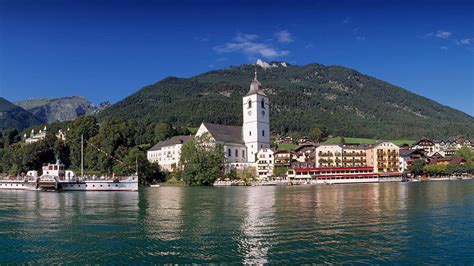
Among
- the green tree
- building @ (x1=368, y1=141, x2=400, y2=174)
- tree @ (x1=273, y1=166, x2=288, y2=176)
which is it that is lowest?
tree @ (x1=273, y1=166, x2=288, y2=176)

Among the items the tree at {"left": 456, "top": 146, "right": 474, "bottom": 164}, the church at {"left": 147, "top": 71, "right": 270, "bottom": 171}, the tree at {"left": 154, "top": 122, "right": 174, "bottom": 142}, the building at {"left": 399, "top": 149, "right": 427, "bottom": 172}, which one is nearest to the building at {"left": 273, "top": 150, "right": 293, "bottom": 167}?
the church at {"left": 147, "top": 71, "right": 270, "bottom": 171}

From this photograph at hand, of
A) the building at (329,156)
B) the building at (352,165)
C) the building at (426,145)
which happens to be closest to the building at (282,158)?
the building at (352,165)

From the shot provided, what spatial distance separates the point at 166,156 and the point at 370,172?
5984 centimetres

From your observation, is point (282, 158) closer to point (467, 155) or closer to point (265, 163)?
point (265, 163)

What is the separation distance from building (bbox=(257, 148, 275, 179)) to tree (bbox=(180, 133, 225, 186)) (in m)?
14.8

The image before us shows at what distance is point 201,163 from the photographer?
332 ft

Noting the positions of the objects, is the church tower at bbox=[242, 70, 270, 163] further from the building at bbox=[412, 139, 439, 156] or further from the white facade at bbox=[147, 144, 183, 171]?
the building at bbox=[412, 139, 439, 156]

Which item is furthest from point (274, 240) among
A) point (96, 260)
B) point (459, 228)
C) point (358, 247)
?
point (459, 228)

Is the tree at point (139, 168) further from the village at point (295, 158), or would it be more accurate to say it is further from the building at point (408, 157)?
the building at point (408, 157)

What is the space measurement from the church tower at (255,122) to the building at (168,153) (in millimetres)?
17151

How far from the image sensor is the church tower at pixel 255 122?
126 m

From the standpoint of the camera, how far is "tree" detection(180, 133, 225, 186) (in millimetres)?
100062

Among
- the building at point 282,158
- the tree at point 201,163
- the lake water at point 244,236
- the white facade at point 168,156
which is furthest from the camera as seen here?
the white facade at point 168,156

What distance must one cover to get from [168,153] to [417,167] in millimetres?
72702
